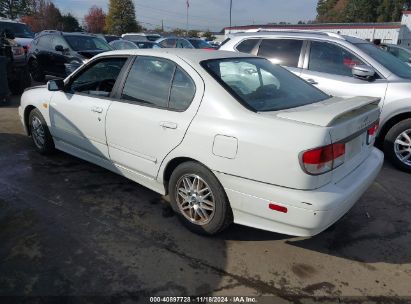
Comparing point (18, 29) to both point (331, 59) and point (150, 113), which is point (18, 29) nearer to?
point (331, 59)

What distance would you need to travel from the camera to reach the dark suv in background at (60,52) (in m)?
10.4

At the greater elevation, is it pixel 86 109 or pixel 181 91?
pixel 181 91

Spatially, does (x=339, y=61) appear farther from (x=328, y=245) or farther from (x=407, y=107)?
(x=328, y=245)

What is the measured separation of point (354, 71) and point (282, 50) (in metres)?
1.27

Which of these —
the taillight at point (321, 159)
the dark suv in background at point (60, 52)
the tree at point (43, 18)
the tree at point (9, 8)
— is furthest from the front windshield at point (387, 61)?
the tree at point (43, 18)

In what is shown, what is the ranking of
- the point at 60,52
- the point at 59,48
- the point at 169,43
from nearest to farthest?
the point at 59,48 → the point at 60,52 → the point at 169,43

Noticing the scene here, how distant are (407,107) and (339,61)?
3.84 feet

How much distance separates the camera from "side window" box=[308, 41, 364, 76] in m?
5.41

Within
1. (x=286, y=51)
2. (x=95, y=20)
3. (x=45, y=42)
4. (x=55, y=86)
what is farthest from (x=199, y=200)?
(x=95, y=20)

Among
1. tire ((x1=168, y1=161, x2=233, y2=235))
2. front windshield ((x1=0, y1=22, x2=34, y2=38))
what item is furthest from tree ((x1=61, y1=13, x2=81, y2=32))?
tire ((x1=168, y1=161, x2=233, y2=235))

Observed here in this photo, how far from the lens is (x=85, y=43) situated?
1109 centimetres

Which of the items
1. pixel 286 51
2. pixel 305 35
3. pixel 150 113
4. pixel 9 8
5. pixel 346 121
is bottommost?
pixel 150 113

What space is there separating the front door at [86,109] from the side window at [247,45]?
282cm

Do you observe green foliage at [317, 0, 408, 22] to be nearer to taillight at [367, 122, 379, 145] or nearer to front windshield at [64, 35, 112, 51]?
front windshield at [64, 35, 112, 51]
